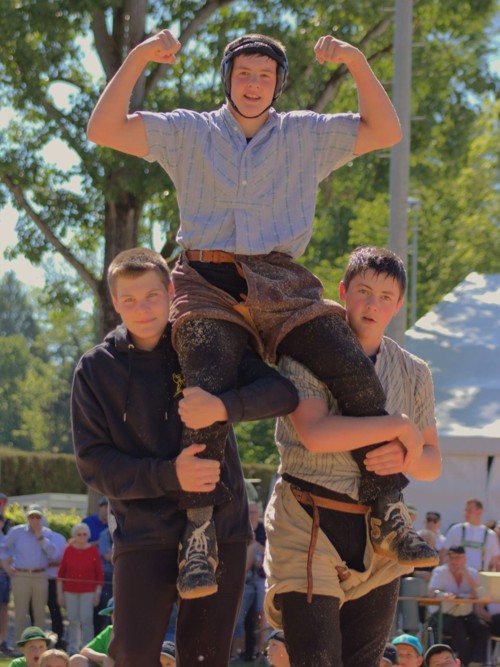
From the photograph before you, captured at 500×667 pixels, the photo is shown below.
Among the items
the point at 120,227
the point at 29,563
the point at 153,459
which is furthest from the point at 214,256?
the point at 120,227

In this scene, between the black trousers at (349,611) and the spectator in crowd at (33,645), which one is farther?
the spectator in crowd at (33,645)

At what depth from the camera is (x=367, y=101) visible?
4.12m

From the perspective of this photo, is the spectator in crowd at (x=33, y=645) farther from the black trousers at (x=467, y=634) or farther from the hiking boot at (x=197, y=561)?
the hiking boot at (x=197, y=561)

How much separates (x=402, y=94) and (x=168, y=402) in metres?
8.45

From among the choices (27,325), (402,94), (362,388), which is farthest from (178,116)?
(27,325)

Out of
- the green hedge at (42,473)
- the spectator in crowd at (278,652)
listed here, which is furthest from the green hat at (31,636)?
the green hedge at (42,473)

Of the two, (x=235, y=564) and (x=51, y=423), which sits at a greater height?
(x=51, y=423)

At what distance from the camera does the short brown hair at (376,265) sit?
4.14 metres

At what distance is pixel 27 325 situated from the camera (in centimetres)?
8850

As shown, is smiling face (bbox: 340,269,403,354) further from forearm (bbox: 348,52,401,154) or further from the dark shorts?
forearm (bbox: 348,52,401,154)

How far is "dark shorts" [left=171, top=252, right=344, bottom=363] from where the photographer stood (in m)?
3.93

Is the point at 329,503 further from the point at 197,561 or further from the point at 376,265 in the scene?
the point at 376,265

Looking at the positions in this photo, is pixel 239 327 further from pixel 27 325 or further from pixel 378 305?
pixel 27 325

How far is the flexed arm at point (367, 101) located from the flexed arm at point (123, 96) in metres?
0.49
